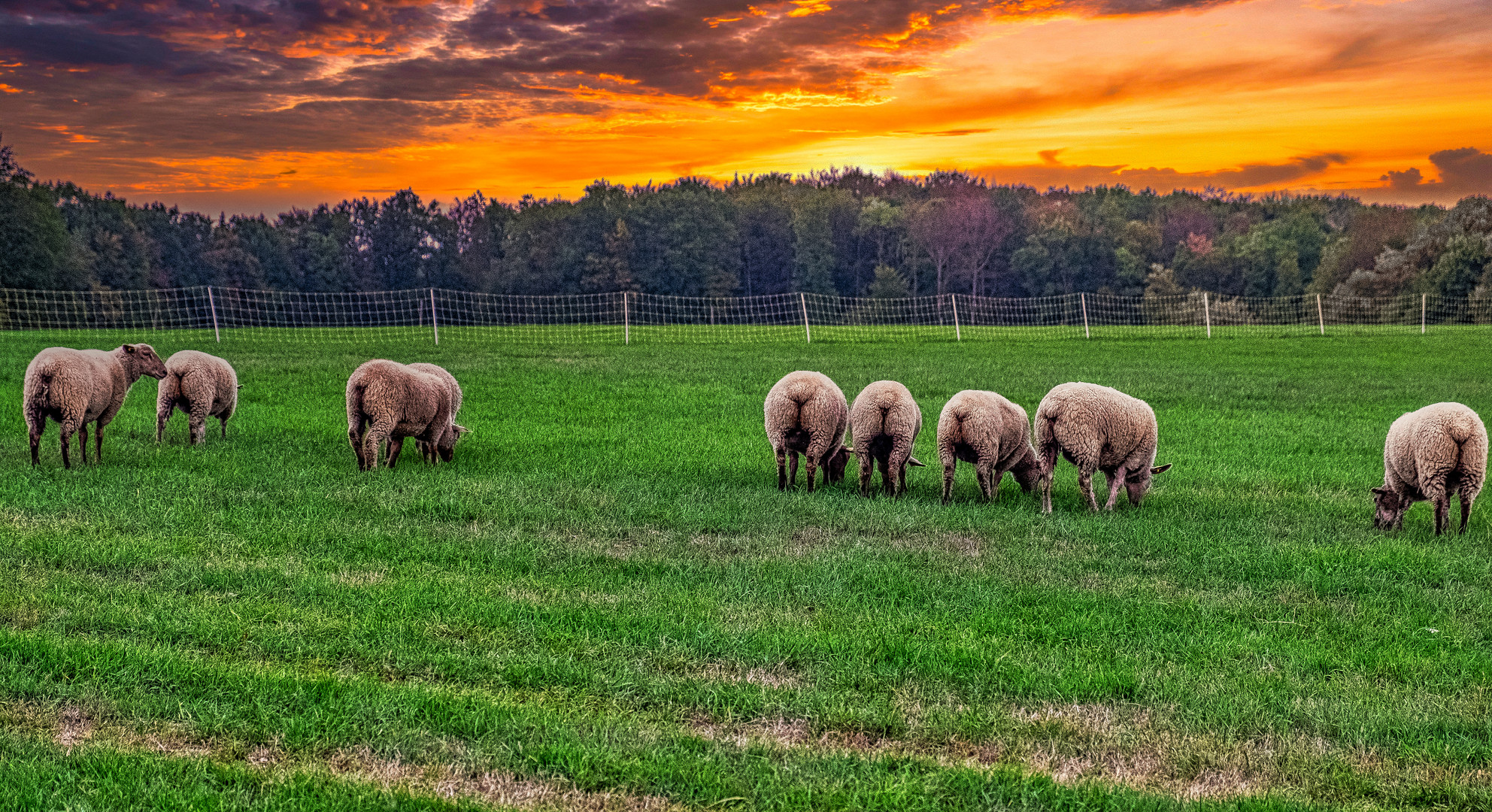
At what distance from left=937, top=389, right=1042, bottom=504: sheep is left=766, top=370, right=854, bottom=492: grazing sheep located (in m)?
1.17

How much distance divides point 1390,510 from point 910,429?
4512 millimetres

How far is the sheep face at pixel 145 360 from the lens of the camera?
14.4 m

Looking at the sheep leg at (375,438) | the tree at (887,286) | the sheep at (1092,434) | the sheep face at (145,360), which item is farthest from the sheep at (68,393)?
the tree at (887,286)

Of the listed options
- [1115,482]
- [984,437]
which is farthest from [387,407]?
[1115,482]

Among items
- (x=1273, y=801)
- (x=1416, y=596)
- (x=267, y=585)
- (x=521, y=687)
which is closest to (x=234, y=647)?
(x=267, y=585)

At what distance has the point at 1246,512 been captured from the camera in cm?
1117

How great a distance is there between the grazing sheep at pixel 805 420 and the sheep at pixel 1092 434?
2.12 m

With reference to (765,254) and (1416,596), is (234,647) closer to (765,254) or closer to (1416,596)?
(1416,596)

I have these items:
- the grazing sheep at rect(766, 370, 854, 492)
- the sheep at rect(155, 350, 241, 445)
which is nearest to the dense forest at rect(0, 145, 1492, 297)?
the sheep at rect(155, 350, 241, 445)

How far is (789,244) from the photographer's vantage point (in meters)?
95.1

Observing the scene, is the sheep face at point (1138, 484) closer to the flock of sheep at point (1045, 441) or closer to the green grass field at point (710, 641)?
the flock of sheep at point (1045, 441)

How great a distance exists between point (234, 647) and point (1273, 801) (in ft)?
17.4

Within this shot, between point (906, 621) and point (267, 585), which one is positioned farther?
point (267, 585)

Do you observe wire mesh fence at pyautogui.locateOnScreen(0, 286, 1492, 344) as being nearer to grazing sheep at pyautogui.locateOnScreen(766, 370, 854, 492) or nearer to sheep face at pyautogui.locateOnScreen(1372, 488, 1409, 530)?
grazing sheep at pyautogui.locateOnScreen(766, 370, 854, 492)
